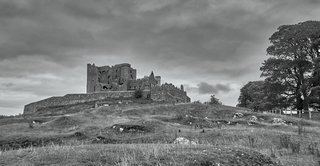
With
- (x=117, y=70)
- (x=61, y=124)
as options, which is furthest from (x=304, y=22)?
(x=117, y=70)

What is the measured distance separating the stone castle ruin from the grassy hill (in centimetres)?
2343

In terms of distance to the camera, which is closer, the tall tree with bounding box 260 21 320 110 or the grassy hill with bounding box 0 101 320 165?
the grassy hill with bounding box 0 101 320 165

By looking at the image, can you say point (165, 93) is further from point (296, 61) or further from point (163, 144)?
point (163, 144)

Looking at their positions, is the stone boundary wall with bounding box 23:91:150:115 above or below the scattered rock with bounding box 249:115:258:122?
above

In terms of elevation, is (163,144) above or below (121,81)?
below

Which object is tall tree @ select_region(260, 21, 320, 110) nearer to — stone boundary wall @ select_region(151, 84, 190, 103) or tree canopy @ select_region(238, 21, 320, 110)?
tree canopy @ select_region(238, 21, 320, 110)

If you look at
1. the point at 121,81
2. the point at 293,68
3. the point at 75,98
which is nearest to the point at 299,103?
the point at 293,68

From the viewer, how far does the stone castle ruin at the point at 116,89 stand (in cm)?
6316

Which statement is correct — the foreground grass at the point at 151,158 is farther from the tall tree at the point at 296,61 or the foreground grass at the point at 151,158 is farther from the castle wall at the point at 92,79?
the castle wall at the point at 92,79

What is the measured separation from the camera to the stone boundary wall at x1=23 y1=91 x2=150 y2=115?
220 feet

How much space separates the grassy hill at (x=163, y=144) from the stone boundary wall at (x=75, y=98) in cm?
2897

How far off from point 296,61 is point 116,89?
50.0 m

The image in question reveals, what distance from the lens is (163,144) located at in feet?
44.8

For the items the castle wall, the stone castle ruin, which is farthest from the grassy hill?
the castle wall
